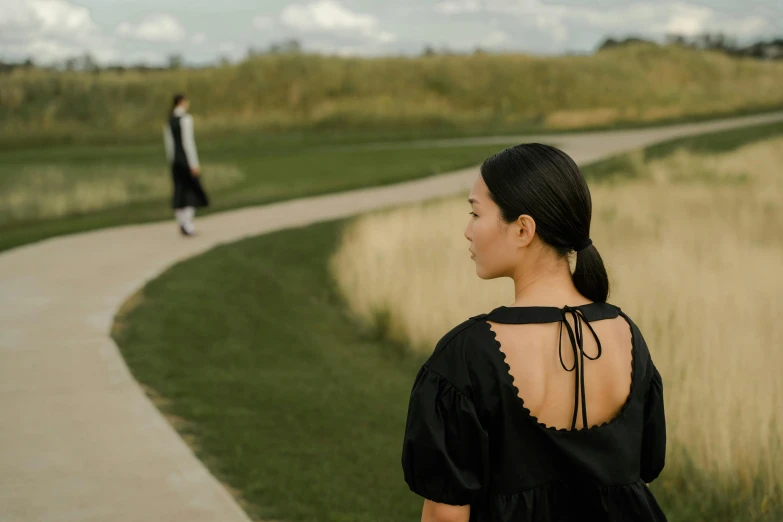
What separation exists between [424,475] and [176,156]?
458 inches

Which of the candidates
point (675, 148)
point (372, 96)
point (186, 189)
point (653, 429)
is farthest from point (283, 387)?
point (372, 96)

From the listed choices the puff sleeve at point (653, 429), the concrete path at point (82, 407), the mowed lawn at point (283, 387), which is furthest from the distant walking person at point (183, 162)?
the puff sleeve at point (653, 429)

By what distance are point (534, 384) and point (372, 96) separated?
5337 centimetres

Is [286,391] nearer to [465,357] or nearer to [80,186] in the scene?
[465,357]

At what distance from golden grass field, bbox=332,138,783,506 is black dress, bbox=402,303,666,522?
52.9 inches

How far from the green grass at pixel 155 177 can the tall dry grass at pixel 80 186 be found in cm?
2

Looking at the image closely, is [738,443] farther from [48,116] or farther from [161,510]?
[48,116]

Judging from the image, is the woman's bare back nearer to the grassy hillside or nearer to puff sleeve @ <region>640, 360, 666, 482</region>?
puff sleeve @ <region>640, 360, 666, 482</region>

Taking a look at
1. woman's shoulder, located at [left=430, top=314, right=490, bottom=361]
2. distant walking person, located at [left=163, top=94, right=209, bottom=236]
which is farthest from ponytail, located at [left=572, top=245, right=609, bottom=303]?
distant walking person, located at [left=163, top=94, right=209, bottom=236]

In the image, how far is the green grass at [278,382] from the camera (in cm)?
527

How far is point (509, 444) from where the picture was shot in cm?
217

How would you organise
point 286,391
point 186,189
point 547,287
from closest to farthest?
point 547,287 → point 286,391 → point 186,189

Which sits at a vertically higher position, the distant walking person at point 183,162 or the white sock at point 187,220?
the distant walking person at point 183,162

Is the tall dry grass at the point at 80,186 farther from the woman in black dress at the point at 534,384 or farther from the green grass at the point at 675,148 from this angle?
the woman in black dress at the point at 534,384
